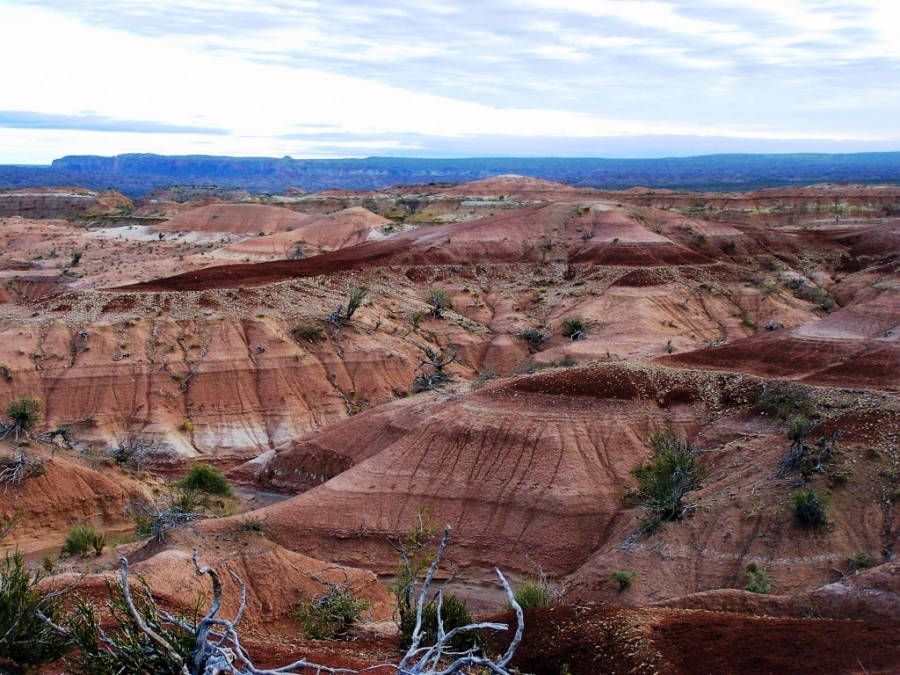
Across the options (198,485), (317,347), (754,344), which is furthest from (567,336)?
(198,485)

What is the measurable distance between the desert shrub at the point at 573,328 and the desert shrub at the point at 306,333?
54.1 feet

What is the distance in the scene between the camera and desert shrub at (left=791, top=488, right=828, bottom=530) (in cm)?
2453

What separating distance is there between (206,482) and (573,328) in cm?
2931

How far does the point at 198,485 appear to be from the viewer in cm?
3753

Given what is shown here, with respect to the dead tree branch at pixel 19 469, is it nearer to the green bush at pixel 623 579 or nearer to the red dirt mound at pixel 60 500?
the red dirt mound at pixel 60 500

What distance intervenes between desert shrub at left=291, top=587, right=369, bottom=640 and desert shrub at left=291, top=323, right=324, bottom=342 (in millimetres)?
31096

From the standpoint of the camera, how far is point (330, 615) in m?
21.5

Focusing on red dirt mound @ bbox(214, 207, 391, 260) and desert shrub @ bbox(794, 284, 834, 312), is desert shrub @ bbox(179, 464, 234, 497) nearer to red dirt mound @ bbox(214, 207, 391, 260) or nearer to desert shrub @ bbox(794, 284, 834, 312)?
desert shrub @ bbox(794, 284, 834, 312)

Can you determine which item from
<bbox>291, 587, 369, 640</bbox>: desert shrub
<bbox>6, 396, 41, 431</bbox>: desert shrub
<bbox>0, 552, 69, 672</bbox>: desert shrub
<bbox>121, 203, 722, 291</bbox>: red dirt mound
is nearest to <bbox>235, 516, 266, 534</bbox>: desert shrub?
<bbox>291, 587, 369, 640</bbox>: desert shrub

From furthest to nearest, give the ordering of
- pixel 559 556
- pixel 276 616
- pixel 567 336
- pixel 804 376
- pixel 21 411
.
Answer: pixel 567 336
pixel 21 411
pixel 804 376
pixel 559 556
pixel 276 616

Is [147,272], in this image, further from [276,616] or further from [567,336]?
[276,616]

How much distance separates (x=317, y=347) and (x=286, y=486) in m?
16.2

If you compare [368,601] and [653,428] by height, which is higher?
[653,428]

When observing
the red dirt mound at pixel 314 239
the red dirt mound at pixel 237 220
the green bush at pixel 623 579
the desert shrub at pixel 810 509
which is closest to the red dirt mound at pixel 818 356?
the desert shrub at pixel 810 509
